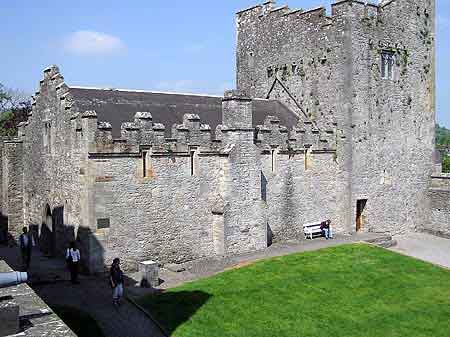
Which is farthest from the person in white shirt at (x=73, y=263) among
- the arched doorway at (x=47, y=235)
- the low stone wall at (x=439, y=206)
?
the low stone wall at (x=439, y=206)

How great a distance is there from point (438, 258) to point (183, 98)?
13.8 meters

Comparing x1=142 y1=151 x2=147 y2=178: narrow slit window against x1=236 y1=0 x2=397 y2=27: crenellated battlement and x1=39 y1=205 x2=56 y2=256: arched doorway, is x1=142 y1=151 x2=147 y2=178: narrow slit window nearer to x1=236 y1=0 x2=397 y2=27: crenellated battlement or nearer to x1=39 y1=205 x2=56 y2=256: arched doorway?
x1=39 y1=205 x2=56 y2=256: arched doorway

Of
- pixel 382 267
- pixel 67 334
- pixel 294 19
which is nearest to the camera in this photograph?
pixel 67 334

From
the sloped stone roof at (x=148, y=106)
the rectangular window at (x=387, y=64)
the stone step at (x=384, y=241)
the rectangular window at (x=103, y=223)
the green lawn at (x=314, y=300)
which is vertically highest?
the rectangular window at (x=387, y=64)

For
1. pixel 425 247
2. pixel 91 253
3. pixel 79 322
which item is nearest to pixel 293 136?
pixel 425 247

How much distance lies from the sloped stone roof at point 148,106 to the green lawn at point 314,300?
23.2ft

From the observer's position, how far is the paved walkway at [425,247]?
24.4 m

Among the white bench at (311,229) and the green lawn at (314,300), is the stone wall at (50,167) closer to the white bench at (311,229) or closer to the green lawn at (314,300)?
the green lawn at (314,300)

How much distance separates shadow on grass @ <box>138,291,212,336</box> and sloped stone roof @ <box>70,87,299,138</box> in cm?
679

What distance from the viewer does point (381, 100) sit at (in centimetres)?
2728

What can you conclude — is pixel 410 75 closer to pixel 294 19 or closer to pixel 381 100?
pixel 381 100

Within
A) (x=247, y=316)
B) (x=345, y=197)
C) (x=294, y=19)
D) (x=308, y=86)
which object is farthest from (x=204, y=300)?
(x=294, y=19)

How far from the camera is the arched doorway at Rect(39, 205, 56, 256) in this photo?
76.9ft

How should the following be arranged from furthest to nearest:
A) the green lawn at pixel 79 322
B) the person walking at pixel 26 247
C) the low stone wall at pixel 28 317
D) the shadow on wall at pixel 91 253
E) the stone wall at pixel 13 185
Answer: the stone wall at pixel 13 185, the person walking at pixel 26 247, the shadow on wall at pixel 91 253, the green lawn at pixel 79 322, the low stone wall at pixel 28 317
